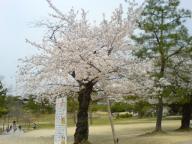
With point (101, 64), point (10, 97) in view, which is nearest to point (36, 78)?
point (101, 64)

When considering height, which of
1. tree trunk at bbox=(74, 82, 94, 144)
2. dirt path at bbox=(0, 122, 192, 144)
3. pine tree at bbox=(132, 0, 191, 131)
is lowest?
dirt path at bbox=(0, 122, 192, 144)

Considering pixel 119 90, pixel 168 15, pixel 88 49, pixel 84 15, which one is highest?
pixel 168 15

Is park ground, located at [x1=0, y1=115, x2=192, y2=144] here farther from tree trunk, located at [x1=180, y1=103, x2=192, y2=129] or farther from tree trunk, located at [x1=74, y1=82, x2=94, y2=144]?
tree trunk, located at [x1=74, y1=82, x2=94, y2=144]

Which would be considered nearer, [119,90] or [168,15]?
[119,90]


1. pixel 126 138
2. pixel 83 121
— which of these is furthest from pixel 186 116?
pixel 83 121

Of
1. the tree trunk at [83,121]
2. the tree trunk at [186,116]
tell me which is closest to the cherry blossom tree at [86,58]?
the tree trunk at [83,121]

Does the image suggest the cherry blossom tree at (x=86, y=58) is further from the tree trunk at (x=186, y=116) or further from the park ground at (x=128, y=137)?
the tree trunk at (x=186, y=116)

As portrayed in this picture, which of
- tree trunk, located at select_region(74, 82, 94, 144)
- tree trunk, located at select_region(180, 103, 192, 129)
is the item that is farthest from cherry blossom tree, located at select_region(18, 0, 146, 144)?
tree trunk, located at select_region(180, 103, 192, 129)

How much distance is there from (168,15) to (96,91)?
11116 mm

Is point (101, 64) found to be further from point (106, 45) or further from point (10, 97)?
point (10, 97)

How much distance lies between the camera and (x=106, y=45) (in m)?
21.0

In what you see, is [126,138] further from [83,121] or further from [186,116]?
[186,116]

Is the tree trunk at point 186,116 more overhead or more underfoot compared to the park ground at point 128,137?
more overhead

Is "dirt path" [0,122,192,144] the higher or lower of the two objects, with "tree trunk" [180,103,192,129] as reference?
lower
